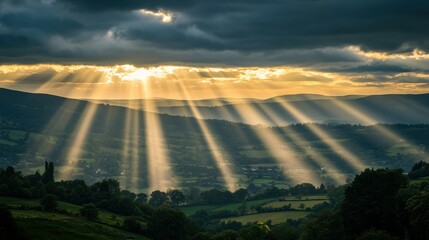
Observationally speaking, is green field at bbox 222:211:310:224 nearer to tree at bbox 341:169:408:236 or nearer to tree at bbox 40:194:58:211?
tree at bbox 40:194:58:211

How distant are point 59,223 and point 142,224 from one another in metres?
38.2

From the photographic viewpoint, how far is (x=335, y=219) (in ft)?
335

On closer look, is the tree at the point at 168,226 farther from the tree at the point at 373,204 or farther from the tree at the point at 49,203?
the tree at the point at 373,204

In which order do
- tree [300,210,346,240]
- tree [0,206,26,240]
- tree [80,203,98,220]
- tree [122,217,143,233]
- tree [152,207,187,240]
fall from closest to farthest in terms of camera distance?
tree [0,206,26,240] < tree [300,210,346,240] < tree [80,203,98,220] < tree [122,217,143,233] < tree [152,207,187,240]

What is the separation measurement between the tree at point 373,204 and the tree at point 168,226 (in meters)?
41.5

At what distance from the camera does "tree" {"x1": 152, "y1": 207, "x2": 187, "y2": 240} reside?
405ft

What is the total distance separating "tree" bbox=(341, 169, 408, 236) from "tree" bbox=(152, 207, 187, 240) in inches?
1635

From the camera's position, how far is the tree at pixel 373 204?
89.1 m

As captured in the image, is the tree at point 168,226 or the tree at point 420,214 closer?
the tree at point 420,214

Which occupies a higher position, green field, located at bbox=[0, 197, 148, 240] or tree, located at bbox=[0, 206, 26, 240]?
tree, located at bbox=[0, 206, 26, 240]

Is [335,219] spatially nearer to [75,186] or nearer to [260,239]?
[260,239]

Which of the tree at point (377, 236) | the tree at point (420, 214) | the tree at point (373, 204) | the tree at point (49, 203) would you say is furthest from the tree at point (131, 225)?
the tree at point (420, 214)

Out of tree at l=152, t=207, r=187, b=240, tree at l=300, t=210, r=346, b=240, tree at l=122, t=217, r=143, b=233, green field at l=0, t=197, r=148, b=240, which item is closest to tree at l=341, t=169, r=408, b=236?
tree at l=300, t=210, r=346, b=240

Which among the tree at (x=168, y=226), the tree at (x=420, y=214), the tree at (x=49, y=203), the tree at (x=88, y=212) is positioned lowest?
the tree at (x=168, y=226)
